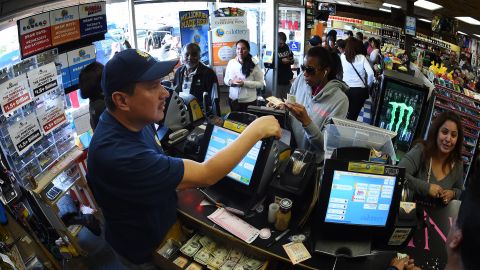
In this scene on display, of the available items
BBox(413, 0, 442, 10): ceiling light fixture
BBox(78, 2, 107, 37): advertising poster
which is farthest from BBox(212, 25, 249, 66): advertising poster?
BBox(413, 0, 442, 10): ceiling light fixture

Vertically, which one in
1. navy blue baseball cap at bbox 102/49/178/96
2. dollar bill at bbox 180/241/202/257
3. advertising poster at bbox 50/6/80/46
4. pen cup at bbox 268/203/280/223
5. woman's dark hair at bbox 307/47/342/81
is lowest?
dollar bill at bbox 180/241/202/257

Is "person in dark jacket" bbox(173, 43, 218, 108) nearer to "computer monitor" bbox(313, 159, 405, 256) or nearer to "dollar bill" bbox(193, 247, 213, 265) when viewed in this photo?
"dollar bill" bbox(193, 247, 213, 265)

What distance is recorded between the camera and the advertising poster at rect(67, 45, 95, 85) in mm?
3831

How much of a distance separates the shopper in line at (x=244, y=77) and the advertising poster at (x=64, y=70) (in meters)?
2.41

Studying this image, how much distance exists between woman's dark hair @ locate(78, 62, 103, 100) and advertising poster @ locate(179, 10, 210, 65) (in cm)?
322

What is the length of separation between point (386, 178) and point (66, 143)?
336 cm

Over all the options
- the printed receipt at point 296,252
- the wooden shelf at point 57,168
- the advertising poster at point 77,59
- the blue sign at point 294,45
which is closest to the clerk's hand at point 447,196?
the printed receipt at point 296,252

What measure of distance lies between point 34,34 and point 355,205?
3.28 meters

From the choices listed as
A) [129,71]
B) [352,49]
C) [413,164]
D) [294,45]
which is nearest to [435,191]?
[413,164]

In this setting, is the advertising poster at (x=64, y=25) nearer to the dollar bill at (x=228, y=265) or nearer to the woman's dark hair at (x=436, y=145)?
the dollar bill at (x=228, y=265)

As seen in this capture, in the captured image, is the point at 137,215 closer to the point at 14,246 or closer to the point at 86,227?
the point at 14,246

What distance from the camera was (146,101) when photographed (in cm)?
160

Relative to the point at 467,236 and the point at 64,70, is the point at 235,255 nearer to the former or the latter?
the point at 467,236

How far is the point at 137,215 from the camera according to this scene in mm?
1820
